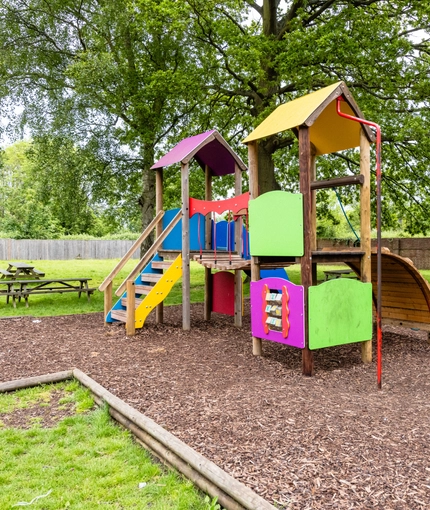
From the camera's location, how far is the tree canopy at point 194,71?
11898mm

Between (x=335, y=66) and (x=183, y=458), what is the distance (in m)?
12.0

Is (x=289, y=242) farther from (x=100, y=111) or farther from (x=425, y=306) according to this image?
(x=100, y=111)

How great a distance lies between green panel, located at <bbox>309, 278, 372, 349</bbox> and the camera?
581 cm

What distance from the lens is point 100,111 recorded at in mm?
13617

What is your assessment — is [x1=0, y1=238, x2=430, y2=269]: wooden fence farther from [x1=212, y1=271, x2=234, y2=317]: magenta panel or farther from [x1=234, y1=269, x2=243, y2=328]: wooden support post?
[x1=234, y1=269, x2=243, y2=328]: wooden support post

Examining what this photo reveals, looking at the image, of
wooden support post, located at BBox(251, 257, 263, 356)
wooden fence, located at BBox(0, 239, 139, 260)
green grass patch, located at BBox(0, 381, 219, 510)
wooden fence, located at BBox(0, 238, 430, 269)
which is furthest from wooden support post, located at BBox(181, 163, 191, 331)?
wooden fence, located at BBox(0, 239, 139, 260)

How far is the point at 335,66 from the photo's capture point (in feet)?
41.9

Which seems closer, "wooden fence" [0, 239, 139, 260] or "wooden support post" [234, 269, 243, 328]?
"wooden support post" [234, 269, 243, 328]

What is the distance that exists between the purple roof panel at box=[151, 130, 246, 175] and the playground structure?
0.11ft

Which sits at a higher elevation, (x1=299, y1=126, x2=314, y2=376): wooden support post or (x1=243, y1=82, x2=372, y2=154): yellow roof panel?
(x1=243, y1=82, x2=372, y2=154): yellow roof panel

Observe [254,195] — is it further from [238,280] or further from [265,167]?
[265,167]

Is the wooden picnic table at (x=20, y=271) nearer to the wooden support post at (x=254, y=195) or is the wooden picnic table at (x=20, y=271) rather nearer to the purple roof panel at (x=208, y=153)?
the purple roof panel at (x=208, y=153)

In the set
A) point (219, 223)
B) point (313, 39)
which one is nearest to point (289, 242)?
point (219, 223)

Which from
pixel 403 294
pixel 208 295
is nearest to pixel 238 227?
pixel 208 295
